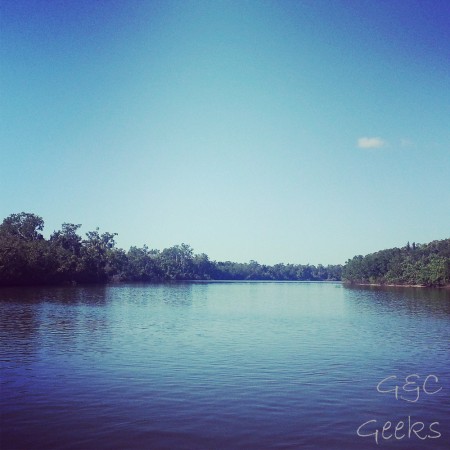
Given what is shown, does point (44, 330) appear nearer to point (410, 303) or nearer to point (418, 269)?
point (410, 303)

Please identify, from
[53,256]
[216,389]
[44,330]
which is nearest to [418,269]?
[53,256]

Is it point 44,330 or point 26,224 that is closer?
point 44,330

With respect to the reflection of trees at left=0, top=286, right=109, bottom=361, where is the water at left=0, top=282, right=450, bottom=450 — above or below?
below

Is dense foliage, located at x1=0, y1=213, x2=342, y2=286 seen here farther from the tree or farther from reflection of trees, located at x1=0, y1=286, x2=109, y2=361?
reflection of trees, located at x1=0, y1=286, x2=109, y2=361

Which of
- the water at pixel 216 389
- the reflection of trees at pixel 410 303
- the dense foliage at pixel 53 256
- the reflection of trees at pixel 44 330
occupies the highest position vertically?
the dense foliage at pixel 53 256

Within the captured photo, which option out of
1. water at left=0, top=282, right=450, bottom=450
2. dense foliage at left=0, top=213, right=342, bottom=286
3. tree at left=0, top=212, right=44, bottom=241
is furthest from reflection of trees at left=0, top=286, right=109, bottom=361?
tree at left=0, top=212, right=44, bottom=241

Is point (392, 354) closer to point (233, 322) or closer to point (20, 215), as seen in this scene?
point (233, 322)

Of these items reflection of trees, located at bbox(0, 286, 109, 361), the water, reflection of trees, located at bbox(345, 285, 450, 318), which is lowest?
→ reflection of trees, located at bbox(345, 285, 450, 318)

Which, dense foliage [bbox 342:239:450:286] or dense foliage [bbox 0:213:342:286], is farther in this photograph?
dense foliage [bbox 342:239:450:286]

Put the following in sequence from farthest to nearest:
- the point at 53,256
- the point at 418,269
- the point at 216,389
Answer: the point at 418,269
the point at 53,256
the point at 216,389

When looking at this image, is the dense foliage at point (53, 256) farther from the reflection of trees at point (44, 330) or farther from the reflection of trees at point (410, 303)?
the reflection of trees at point (410, 303)

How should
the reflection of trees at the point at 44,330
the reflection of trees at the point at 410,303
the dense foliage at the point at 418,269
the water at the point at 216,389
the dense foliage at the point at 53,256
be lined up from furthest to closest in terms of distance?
the dense foliage at the point at 418,269 < the dense foliage at the point at 53,256 < the reflection of trees at the point at 410,303 < the reflection of trees at the point at 44,330 < the water at the point at 216,389

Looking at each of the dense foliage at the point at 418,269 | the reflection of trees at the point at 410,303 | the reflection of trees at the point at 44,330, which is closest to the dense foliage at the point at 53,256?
the reflection of trees at the point at 44,330

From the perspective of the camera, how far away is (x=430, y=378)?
69.1 ft
